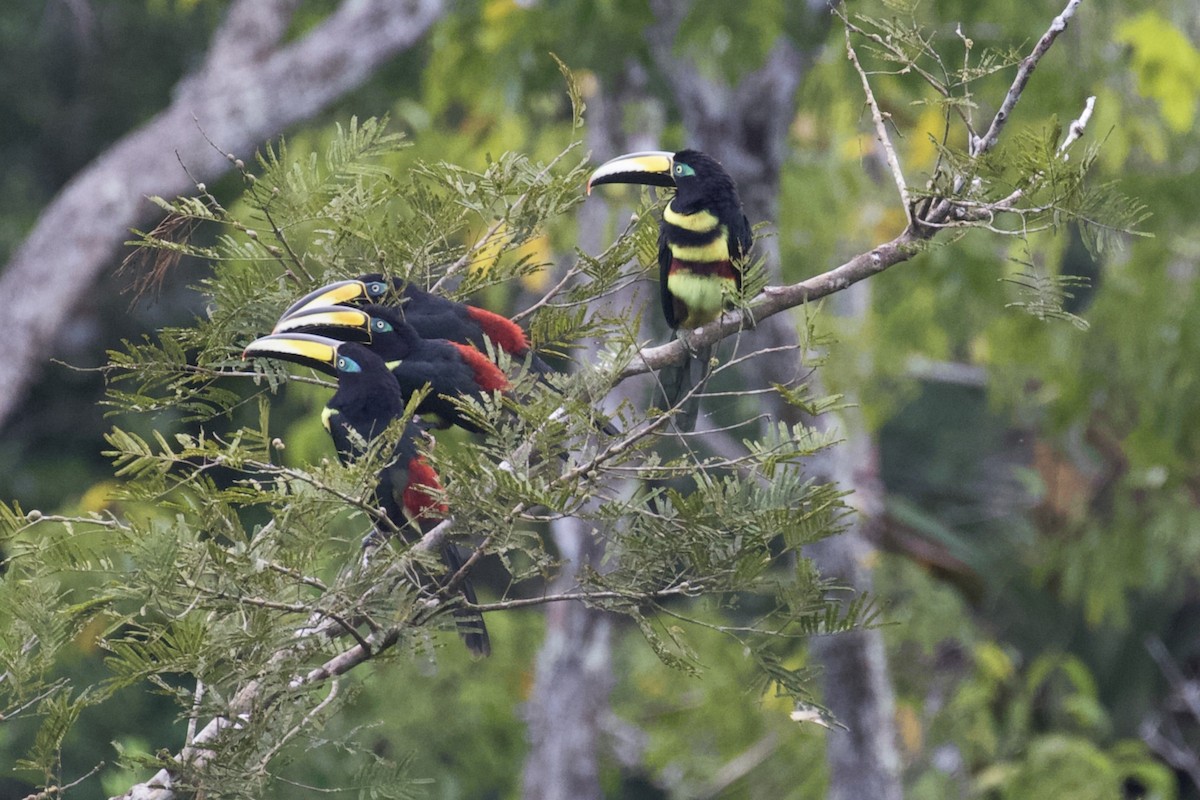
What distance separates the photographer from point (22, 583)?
2.37 metres

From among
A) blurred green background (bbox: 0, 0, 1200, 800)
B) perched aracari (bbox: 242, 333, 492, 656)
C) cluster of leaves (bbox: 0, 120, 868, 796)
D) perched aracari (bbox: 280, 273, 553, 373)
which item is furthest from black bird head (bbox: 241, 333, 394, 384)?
blurred green background (bbox: 0, 0, 1200, 800)

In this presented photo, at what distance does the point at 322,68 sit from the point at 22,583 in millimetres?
5855

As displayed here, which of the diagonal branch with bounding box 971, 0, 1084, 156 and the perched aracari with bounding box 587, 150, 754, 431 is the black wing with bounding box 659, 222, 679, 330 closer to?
the perched aracari with bounding box 587, 150, 754, 431

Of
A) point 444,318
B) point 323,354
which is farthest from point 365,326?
point 444,318

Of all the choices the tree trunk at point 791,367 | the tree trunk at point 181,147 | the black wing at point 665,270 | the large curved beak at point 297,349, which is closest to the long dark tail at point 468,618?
the large curved beak at point 297,349

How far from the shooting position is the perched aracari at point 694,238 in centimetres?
369

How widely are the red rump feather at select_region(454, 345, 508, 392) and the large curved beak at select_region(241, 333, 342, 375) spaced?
447 millimetres

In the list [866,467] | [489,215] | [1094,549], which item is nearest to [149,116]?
[866,467]

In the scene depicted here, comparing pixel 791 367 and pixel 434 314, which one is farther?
pixel 791 367

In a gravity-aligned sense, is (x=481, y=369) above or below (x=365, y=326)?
below

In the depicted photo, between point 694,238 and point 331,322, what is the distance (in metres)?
1.11

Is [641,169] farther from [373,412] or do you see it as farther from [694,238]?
[373,412]

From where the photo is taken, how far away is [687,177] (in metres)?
3.70

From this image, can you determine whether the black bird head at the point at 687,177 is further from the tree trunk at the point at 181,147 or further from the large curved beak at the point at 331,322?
the tree trunk at the point at 181,147
